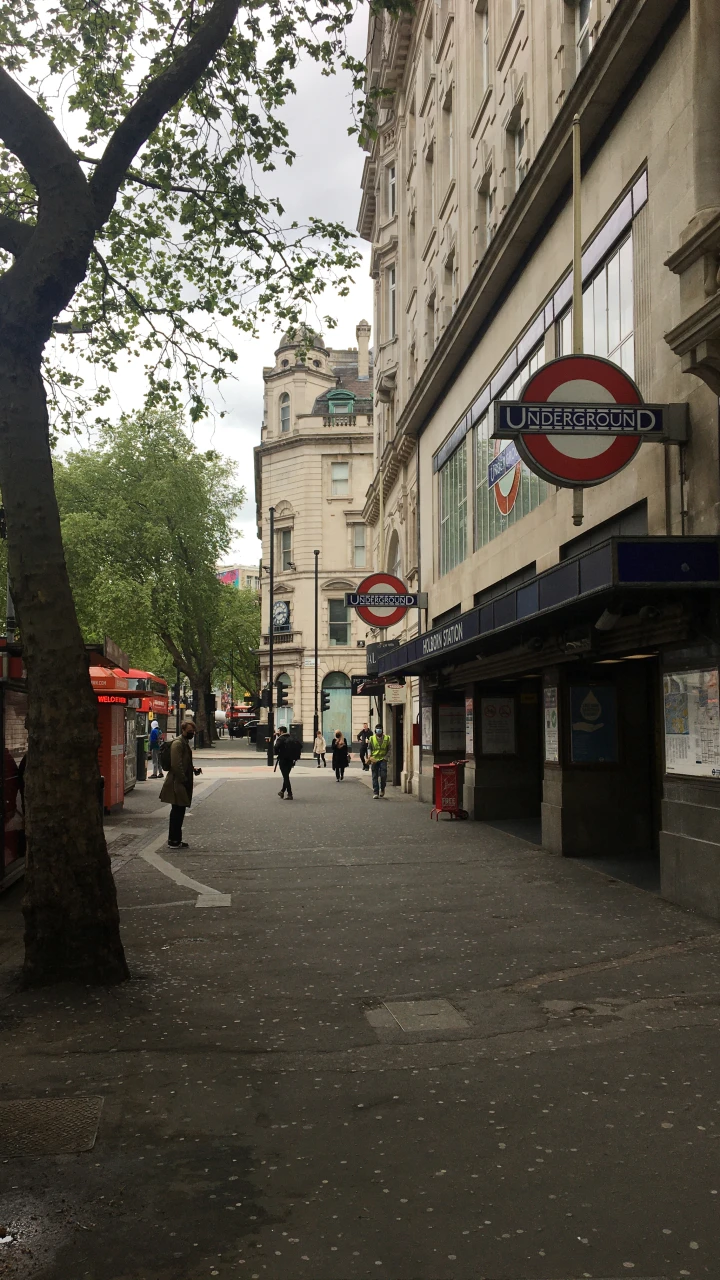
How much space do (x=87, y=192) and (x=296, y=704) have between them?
52.6m

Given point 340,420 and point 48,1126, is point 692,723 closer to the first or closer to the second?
point 48,1126

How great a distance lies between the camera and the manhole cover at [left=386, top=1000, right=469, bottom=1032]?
641 centimetres

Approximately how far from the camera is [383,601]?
74.8 ft

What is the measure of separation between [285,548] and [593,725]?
50.0 metres

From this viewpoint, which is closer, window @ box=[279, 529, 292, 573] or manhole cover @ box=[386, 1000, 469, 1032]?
manhole cover @ box=[386, 1000, 469, 1032]

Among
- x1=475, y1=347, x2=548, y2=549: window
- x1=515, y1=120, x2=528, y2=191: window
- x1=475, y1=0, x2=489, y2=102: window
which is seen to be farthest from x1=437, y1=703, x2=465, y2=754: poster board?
x1=475, y1=0, x2=489, y2=102: window

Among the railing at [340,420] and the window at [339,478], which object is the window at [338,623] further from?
the railing at [340,420]

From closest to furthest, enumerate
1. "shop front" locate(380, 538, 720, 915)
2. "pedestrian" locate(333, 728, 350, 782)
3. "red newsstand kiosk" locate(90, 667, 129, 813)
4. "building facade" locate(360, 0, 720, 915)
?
"shop front" locate(380, 538, 720, 915) → "building facade" locate(360, 0, 720, 915) → "red newsstand kiosk" locate(90, 667, 129, 813) → "pedestrian" locate(333, 728, 350, 782)

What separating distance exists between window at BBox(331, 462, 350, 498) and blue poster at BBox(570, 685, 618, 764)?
159 feet

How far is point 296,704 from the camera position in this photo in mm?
59938

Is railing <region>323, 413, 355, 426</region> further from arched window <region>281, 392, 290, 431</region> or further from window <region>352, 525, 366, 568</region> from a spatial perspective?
window <region>352, 525, 366, 568</region>

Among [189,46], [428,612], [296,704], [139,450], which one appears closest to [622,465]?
[189,46]

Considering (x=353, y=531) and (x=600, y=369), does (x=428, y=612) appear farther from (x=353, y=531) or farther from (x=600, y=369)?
(x=353, y=531)

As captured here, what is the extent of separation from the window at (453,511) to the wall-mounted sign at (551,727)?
7490 millimetres
